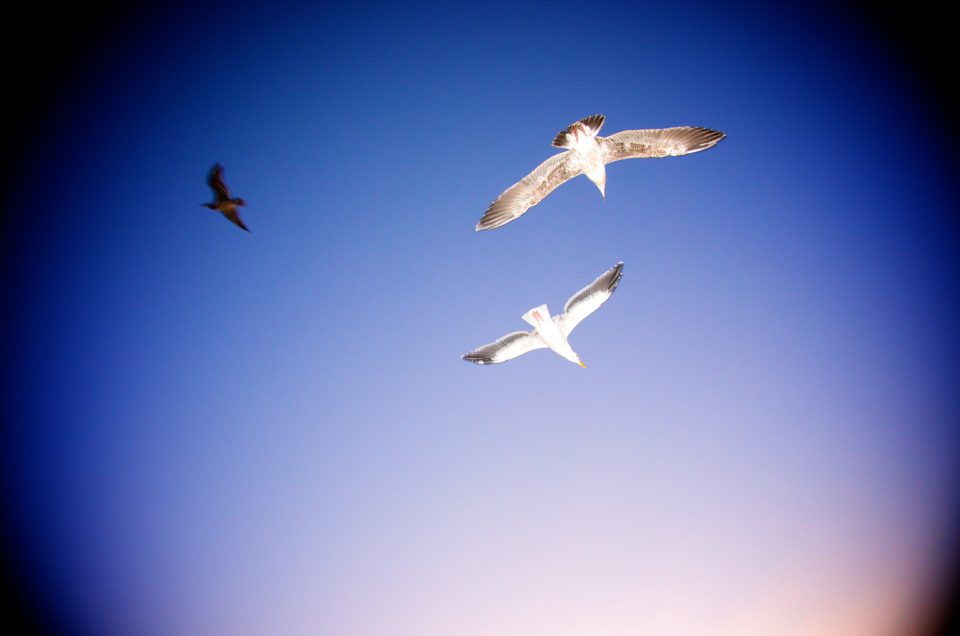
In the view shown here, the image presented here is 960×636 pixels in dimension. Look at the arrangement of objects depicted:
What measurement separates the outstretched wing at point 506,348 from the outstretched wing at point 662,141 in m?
3.26

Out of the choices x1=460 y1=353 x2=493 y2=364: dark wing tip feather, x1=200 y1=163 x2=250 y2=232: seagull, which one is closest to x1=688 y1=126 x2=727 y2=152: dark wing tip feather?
x1=460 y1=353 x2=493 y2=364: dark wing tip feather

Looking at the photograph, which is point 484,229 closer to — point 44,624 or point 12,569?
point 12,569

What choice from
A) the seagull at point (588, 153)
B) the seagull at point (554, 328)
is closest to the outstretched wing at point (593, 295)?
the seagull at point (554, 328)

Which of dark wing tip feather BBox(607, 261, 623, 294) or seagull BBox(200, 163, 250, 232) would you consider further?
dark wing tip feather BBox(607, 261, 623, 294)

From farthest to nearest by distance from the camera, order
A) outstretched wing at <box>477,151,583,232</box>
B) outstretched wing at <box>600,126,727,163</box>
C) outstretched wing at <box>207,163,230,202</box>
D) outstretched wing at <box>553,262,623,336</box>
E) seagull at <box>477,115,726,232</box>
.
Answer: outstretched wing at <box>553,262,623,336</box>, outstretched wing at <box>477,151,583,232</box>, outstretched wing at <box>600,126,727,163</box>, seagull at <box>477,115,726,232</box>, outstretched wing at <box>207,163,230,202</box>

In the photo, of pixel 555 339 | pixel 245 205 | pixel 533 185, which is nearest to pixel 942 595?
pixel 555 339

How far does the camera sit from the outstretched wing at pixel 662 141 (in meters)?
5.74

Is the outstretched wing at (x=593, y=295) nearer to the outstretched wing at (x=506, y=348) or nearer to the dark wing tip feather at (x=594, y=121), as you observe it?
the outstretched wing at (x=506, y=348)

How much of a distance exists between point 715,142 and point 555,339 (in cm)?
387

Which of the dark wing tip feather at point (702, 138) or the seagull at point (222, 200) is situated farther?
the dark wing tip feather at point (702, 138)

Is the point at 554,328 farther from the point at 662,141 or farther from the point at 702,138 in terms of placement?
the point at 702,138

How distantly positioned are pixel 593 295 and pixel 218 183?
585cm

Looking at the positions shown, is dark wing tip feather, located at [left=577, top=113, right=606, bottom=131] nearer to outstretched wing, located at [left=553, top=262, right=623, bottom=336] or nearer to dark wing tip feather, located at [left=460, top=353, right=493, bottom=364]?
outstretched wing, located at [left=553, top=262, right=623, bottom=336]

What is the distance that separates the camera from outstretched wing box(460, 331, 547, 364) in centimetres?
696
